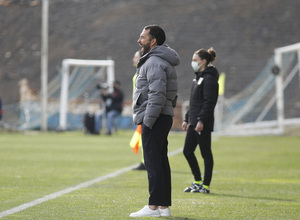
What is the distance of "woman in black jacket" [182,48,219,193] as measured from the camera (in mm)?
8117

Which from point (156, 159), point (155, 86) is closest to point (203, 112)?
point (156, 159)

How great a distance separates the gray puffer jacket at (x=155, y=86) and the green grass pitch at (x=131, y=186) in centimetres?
90

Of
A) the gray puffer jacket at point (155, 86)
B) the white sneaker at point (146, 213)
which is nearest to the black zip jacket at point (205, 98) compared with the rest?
the gray puffer jacket at point (155, 86)

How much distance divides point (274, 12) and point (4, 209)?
52.5 m

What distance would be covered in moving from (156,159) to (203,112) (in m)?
2.03

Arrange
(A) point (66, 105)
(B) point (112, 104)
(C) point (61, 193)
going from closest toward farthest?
(C) point (61, 193) → (B) point (112, 104) → (A) point (66, 105)

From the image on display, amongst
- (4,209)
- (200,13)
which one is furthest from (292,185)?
(200,13)

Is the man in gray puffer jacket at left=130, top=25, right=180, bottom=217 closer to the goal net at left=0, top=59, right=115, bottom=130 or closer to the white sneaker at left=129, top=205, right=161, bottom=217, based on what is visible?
the white sneaker at left=129, top=205, right=161, bottom=217

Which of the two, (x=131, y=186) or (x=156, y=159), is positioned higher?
(x=156, y=159)

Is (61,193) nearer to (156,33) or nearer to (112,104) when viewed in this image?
(156,33)

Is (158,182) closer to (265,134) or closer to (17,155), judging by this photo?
(17,155)

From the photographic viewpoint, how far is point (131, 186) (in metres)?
8.73

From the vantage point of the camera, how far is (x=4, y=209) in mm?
6445

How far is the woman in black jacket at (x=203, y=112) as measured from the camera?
812 cm
